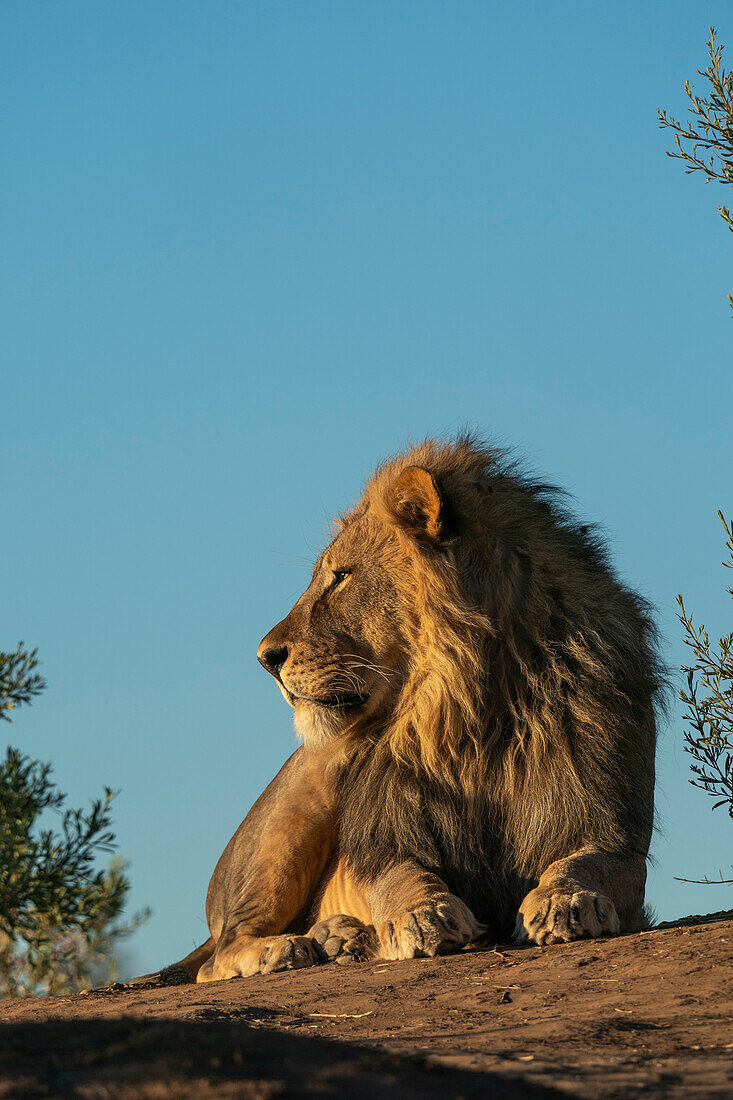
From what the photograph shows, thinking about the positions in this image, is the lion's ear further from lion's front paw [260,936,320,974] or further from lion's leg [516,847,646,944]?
lion's front paw [260,936,320,974]

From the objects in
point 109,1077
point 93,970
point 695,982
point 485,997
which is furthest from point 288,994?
point 93,970

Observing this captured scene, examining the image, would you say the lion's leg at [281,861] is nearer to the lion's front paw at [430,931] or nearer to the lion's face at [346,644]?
the lion's face at [346,644]

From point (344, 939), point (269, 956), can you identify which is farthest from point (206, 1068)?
point (269, 956)

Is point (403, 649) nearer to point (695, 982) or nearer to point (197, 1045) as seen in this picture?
point (695, 982)

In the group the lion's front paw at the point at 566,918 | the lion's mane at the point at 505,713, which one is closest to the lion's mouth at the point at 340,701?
the lion's mane at the point at 505,713

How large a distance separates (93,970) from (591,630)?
20.0ft

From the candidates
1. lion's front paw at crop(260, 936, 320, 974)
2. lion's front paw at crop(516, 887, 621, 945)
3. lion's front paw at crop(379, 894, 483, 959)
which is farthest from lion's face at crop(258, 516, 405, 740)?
lion's front paw at crop(516, 887, 621, 945)

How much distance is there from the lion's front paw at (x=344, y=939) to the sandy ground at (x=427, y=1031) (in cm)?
16

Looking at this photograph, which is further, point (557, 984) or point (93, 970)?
point (93, 970)

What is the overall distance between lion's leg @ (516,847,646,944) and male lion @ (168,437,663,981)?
16mm

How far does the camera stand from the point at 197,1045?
2.48 meters

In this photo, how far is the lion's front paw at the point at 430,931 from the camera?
15.9 ft

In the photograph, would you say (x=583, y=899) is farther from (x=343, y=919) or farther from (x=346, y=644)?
(x=346, y=644)

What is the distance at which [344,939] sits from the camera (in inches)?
212
